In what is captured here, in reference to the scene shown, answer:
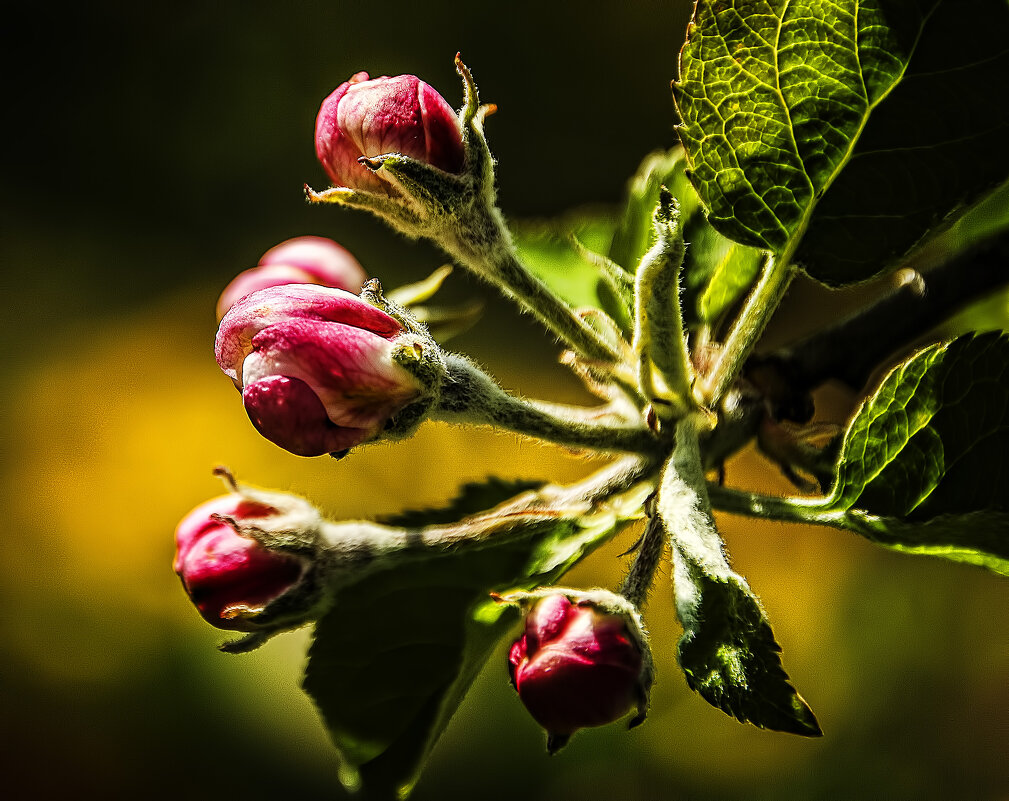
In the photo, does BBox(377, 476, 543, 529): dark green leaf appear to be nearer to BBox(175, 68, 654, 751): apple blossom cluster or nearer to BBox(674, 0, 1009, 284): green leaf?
BBox(175, 68, 654, 751): apple blossom cluster

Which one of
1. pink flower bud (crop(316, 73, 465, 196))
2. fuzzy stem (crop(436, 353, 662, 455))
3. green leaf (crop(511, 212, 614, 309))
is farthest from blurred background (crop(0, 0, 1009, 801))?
pink flower bud (crop(316, 73, 465, 196))

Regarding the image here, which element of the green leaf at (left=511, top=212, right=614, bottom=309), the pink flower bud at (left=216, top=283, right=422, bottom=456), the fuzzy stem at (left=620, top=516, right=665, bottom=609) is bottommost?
the fuzzy stem at (left=620, top=516, right=665, bottom=609)

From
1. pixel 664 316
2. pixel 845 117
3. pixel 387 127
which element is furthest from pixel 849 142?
pixel 387 127

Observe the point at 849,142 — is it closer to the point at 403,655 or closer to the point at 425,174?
the point at 425,174

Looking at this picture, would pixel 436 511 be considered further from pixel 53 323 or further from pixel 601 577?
pixel 53 323

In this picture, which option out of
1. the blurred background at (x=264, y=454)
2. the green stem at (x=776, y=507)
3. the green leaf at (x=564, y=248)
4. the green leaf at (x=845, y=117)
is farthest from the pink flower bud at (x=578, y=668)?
the blurred background at (x=264, y=454)

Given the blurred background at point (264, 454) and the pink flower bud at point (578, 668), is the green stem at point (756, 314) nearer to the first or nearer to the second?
the pink flower bud at point (578, 668)
